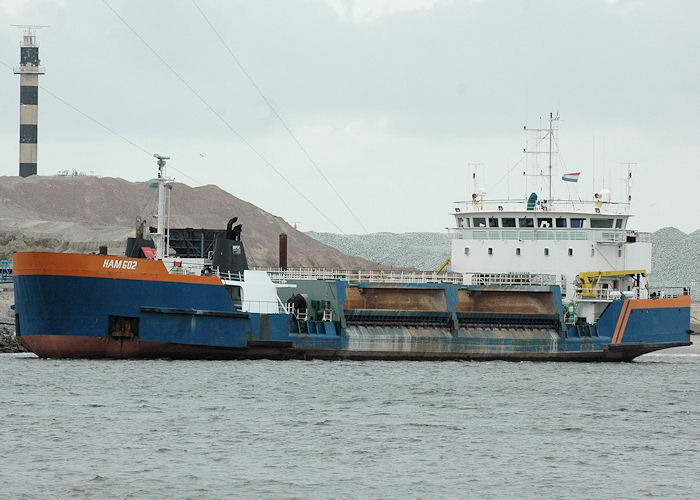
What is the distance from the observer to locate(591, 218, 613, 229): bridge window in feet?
158

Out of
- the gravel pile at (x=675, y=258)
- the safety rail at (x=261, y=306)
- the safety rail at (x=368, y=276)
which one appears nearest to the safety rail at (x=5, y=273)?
the safety rail at (x=368, y=276)

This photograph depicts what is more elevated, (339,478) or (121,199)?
(121,199)

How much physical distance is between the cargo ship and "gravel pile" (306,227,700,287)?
4573 cm

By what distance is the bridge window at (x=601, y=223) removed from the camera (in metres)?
48.1

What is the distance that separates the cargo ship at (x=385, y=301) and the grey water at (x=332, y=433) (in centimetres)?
109

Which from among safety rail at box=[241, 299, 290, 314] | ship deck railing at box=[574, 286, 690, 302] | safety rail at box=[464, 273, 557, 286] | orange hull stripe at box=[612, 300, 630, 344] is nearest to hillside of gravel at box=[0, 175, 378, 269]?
safety rail at box=[464, 273, 557, 286]

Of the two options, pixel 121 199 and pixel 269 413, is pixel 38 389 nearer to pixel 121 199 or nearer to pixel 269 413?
pixel 269 413

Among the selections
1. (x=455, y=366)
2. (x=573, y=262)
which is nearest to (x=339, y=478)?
(x=455, y=366)

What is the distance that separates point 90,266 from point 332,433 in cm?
1306

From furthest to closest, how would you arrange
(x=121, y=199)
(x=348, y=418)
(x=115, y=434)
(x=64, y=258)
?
(x=121, y=199) < (x=64, y=258) < (x=348, y=418) < (x=115, y=434)

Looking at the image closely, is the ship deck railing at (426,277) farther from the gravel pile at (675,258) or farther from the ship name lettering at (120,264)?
the gravel pile at (675,258)

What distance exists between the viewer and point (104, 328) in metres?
37.3

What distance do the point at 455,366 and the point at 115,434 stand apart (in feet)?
61.2

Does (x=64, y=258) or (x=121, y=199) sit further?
(x=121, y=199)
